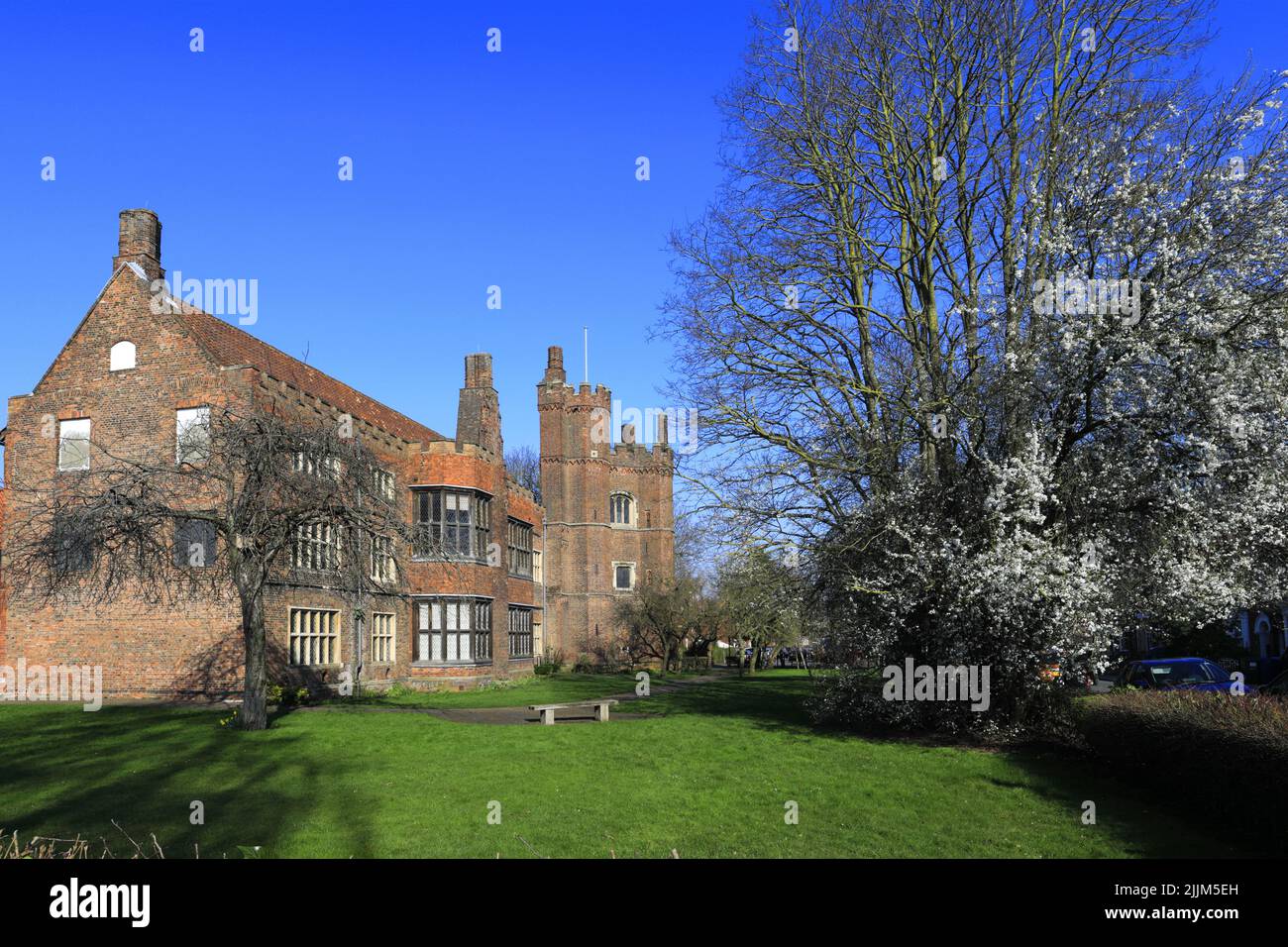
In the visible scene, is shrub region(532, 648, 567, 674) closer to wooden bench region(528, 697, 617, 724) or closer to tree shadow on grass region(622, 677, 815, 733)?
tree shadow on grass region(622, 677, 815, 733)

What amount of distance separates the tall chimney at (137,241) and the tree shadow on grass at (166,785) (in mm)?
13368

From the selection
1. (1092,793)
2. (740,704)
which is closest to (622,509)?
(740,704)

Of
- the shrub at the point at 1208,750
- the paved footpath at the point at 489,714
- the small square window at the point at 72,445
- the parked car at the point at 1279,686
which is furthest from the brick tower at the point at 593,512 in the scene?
the shrub at the point at 1208,750

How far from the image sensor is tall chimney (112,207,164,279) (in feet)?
89.8

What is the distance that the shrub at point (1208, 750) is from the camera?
31.6ft

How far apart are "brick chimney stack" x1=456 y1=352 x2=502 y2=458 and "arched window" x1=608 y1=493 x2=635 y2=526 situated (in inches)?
754

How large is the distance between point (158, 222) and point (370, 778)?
68.9ft

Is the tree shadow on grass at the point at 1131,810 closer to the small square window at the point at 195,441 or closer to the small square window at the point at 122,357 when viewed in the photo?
the small square window at the point at 195,441

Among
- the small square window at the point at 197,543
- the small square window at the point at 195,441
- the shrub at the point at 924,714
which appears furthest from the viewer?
the small square window at the point at 197,543

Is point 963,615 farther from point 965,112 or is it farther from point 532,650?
point 532,650

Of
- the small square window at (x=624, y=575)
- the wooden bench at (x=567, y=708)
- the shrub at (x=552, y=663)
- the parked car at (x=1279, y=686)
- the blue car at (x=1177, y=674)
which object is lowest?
the shrub at (x=552, y=663)

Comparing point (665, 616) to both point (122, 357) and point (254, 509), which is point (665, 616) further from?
point (254, 509)
